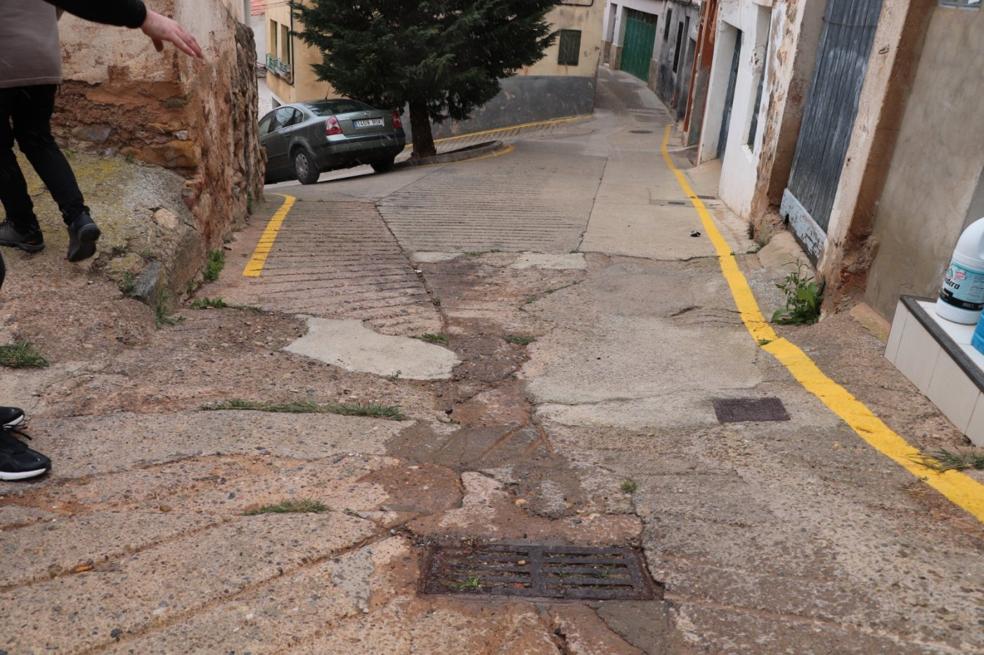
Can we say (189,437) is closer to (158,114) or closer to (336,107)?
(158,114)

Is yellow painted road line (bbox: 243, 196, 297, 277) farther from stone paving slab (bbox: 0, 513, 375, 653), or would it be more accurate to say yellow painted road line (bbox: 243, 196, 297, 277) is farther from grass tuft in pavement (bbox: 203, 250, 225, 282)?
stone paving slab (bbox: 0, 513, 375, 653)

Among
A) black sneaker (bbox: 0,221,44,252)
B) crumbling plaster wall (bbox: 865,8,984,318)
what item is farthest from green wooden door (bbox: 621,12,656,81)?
black sneaker (bbox: 0,221,44,252)

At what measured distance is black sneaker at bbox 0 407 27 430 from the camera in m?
3.12

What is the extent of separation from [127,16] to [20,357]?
5.82 ft

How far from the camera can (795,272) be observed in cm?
654

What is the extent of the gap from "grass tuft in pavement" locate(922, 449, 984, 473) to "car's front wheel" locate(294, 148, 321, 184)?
526 inches

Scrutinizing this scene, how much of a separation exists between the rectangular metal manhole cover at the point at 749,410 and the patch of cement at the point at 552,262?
2959mm

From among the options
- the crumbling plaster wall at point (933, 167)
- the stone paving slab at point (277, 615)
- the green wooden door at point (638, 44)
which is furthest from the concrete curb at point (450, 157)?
the green wooden door at point (638, 44)

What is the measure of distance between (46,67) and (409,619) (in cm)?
341

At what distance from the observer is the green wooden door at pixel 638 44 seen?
114 ft

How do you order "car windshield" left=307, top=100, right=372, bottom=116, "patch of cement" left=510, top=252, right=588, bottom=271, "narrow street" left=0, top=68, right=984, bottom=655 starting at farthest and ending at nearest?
"car windshield" left=307, top=100, right=372, bottom=116, "patch of cement" left=510, top=252, right=588, bottom=271, "narrow street" left=0, top=68, right=984, bottom=655

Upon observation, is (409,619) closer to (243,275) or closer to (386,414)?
(386,414)

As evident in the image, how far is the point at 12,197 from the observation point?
4.55 meters

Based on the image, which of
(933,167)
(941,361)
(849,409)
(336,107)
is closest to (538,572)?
(849,409)
